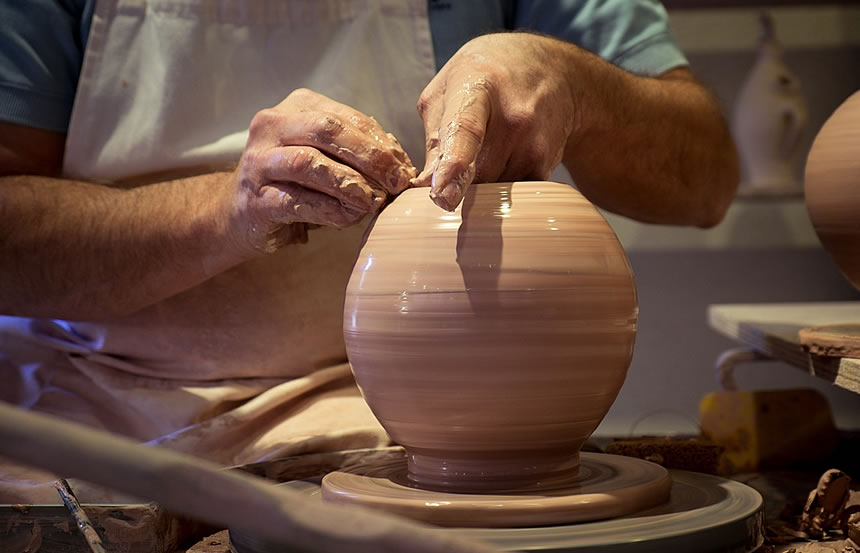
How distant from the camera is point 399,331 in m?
0.75

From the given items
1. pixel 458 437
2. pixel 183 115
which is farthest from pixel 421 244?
pixel 183 115

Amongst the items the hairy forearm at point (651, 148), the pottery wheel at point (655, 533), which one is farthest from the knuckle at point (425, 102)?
the pottery wheel at point (655, 533)

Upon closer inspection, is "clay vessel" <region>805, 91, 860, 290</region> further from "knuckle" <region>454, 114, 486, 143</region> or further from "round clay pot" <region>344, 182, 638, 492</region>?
"knuckle" <region>454, 114, 486, 143</region>

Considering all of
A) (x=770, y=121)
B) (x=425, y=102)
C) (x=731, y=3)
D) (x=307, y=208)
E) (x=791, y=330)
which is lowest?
(x=791, y=330)

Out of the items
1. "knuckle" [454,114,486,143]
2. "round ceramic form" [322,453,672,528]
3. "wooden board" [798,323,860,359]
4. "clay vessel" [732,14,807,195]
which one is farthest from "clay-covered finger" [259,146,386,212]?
"clay vessel" [732,14,807,195]

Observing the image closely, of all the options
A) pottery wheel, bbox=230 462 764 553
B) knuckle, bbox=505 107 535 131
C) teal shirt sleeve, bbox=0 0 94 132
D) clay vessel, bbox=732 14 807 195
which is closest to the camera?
pottery wheel, bbox=230 462 764 553

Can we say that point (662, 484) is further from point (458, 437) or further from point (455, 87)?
point (455, 87)

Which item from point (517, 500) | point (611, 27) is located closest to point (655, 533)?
point (517, 500)

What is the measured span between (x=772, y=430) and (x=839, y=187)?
1.02 feet

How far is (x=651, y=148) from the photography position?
4.37ft

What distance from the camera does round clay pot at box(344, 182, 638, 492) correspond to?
724 millimetres

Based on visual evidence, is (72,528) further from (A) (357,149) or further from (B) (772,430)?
(B) (772,430)

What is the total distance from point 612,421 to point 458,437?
83.0 inches

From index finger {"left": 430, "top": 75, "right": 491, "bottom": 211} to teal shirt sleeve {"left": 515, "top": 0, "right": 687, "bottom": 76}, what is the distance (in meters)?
0.63
